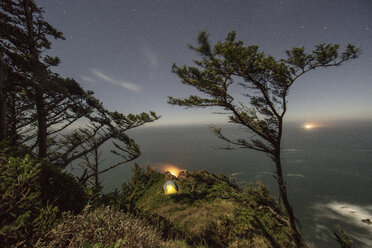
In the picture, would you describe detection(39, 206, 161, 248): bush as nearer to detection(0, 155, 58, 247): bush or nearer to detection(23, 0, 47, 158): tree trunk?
detection(0, 155, 58, 247): bush

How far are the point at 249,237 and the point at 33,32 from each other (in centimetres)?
1622

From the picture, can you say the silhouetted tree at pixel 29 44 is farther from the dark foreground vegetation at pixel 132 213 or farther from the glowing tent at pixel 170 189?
the glowing tent at pixel 170 189

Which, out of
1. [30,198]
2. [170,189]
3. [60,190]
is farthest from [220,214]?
[30,198]

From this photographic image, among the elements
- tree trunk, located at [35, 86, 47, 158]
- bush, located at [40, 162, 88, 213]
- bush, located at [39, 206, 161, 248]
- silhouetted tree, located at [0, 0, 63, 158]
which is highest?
silhouetted tree, located at [0, 0, 63, 158]

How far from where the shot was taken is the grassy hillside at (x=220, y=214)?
7703 millimetres

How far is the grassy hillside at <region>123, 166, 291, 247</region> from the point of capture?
25.3ft

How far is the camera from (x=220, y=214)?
10312 mm

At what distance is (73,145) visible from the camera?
749 cm

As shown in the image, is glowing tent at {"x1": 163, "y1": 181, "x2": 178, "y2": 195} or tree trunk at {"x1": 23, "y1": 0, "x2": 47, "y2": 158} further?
glowing tent at {"x1": 163, "y1": 181, "x2": 178, "y2": 195}

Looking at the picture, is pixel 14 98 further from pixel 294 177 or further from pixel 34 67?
pixel 294 177

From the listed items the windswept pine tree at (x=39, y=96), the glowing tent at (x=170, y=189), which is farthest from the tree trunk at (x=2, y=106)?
the glowing tent at (x=170, y=189)

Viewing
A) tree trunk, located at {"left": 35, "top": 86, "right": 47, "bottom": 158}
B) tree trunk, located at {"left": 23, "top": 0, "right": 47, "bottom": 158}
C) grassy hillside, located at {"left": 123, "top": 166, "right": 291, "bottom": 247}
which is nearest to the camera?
tree trunk, located at {"left": 23, "top": 0, "right": 47, "bottom": 158}

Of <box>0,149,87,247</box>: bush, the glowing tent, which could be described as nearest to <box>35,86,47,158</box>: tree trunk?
<box>0,149,87,247</box>: bush

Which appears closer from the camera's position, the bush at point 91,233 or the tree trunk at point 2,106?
the bush at point 91,233
